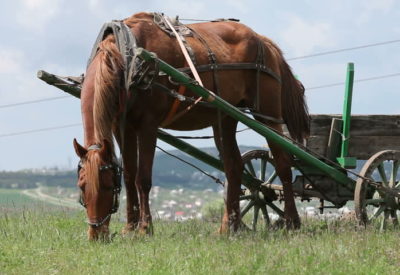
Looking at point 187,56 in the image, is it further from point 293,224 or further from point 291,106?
point 293,224

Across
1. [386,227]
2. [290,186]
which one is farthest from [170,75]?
[386,227]

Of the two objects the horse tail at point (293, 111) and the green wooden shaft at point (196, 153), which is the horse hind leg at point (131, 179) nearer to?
the green wooden shaft at point (196, 153)

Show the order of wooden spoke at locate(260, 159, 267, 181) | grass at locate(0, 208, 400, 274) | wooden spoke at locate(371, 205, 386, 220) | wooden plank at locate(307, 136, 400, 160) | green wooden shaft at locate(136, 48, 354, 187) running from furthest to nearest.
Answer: wooden spoke at locate(260, 159, 267, 181), wooden plank at locate(307, 136, 400, 160), wooden spoke at locate(371, 205, 386, 220), green wooden shaft at locate(136, 48, 354, 187), grass at locate(0, 208, 400, 274)

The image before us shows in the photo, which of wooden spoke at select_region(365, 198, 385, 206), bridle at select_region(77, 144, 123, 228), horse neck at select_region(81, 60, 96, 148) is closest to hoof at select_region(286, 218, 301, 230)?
wooden spoke at select_region(365, 198, 385, 206)

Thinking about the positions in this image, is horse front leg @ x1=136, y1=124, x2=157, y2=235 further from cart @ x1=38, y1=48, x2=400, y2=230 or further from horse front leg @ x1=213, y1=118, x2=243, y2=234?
horse front leg @ x1=213, y1=118, x2=243, y2=234

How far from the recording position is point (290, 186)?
9.66 meters

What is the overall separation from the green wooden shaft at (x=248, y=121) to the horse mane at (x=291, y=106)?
84cm

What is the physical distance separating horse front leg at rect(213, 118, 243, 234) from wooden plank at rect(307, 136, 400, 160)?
35.9 inches

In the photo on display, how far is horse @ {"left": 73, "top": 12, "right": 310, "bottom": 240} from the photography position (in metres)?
7.24

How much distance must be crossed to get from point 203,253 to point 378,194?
3385 mm

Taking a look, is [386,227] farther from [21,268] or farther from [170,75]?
[21,268]

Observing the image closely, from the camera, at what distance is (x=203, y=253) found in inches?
269

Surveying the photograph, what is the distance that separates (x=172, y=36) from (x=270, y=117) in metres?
1.79

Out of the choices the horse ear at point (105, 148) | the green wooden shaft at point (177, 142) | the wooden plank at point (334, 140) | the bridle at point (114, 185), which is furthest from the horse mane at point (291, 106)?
the horse ear at point (105, 148)
